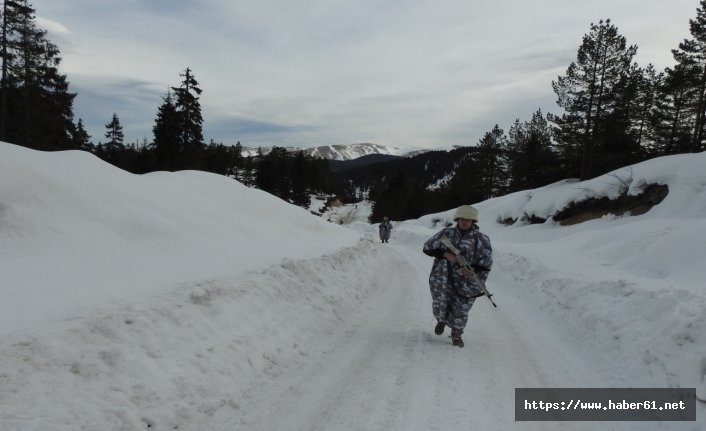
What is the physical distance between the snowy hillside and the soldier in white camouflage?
0.44 meters

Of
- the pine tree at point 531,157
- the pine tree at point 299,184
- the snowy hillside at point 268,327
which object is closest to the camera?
the snowy hillside at point 268,327

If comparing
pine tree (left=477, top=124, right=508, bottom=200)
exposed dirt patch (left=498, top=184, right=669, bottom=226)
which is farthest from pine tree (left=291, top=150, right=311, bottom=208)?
exposed dirt patch (left=498, top=184, right=669, bottom=226)

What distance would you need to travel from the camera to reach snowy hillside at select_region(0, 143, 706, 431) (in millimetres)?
3904

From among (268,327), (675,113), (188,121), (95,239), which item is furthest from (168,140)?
(675,113)

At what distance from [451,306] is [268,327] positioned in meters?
2.88

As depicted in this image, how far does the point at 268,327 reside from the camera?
6.24 metres

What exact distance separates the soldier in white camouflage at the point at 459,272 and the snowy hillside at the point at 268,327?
0.44 m

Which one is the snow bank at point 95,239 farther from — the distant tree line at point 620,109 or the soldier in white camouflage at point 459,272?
the distant tree line at point 620,109

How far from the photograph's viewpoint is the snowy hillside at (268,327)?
390 cm

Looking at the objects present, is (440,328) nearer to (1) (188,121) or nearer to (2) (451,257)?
(2) (451,257)

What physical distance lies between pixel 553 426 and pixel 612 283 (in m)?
5.33

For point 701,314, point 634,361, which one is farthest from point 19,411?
point 701,314

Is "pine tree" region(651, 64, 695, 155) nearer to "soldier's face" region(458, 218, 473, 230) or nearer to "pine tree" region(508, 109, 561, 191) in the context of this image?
"pine tree" region(508, 109, 561, 191)

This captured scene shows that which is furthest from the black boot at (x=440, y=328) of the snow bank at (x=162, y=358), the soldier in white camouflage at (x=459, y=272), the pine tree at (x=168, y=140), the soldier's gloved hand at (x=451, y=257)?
the pine tree at (x=168, y=140)
